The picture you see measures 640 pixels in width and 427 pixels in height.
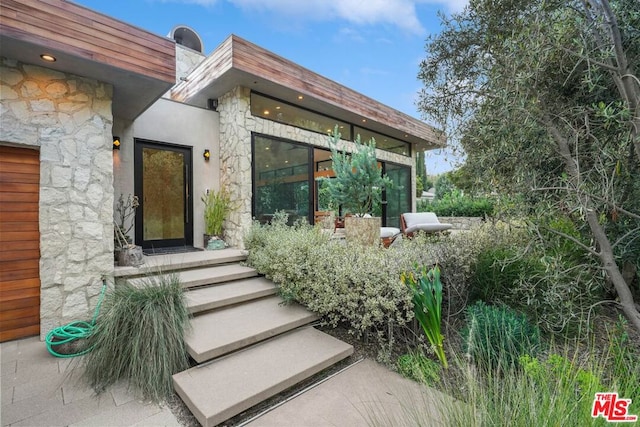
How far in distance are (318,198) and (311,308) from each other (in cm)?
491

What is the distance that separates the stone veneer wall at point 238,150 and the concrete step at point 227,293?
5.96ft

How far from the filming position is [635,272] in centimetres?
345

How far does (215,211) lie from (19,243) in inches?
121

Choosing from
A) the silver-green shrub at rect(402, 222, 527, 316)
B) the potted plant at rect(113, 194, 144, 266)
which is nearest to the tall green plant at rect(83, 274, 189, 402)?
the potted plant at rect(113, 194, 144, 266)

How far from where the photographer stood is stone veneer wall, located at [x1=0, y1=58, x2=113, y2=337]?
3.44m

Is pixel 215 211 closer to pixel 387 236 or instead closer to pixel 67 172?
pixel 67 172

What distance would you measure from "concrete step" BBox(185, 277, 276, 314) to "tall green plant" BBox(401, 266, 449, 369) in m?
2.01

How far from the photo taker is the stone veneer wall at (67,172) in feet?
11.3

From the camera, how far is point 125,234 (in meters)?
5.21

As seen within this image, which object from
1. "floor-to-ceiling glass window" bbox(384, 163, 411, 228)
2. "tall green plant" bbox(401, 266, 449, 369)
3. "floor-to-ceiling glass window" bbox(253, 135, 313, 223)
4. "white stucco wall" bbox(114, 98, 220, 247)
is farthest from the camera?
"floor-to-ceiling glass window" bbox(384, 163, 411, 228)

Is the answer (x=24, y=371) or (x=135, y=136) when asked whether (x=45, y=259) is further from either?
(x=135, y=136)

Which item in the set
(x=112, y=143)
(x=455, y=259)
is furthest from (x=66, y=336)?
(x=455, y=259)

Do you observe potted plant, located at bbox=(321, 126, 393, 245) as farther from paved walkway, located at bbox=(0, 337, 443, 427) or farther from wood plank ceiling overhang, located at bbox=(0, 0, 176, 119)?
wood plank ceiling overhang, located at bbox=(0, 0, 176, 119)

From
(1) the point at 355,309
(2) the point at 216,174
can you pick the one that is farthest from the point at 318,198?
(1) the point at 355,309
